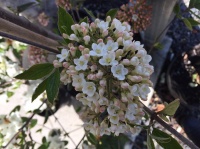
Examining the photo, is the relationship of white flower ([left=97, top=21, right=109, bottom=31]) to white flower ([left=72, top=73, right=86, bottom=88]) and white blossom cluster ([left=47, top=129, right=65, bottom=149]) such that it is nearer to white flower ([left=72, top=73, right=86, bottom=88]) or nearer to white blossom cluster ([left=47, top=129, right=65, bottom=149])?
white flower ([left=72, top=73, right=86, bottom=88])

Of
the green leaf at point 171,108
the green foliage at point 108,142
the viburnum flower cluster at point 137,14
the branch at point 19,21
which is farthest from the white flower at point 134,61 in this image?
the green foliage at point 108,142

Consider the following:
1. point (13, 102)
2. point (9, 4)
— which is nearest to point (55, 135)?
point (13, 102)

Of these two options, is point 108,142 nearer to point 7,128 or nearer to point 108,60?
point 7,128

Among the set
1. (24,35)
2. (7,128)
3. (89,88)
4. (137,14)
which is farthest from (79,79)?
(7,128)

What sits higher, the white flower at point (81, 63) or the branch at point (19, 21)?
the branch at point (19, 21)

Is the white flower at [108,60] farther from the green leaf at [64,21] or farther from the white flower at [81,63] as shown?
the green leaf at [64,21]
